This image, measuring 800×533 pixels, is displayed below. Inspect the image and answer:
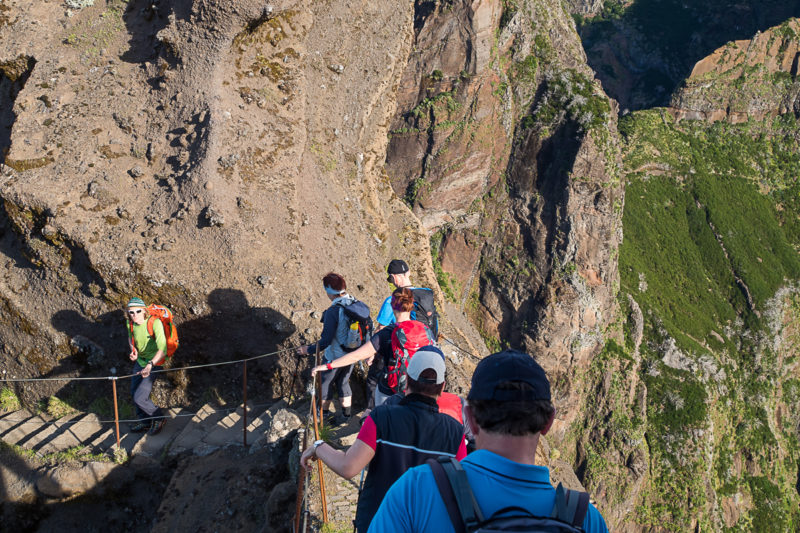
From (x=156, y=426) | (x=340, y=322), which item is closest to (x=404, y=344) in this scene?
(x=340, y=322)

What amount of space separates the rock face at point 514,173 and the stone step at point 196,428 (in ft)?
117

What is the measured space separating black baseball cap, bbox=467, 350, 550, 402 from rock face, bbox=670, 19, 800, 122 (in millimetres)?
84189

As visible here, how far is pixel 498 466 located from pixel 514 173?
45.2 meters

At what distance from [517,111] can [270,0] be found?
3892 cm

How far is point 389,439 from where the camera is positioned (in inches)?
118

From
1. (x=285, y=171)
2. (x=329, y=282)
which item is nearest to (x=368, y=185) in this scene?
(x=285, y=171)

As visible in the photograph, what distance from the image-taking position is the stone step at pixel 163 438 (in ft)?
22.2

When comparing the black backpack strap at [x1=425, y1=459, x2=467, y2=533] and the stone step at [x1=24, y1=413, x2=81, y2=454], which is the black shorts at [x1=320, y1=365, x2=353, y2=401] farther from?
the black backpack strap at [x1=425, y1=459, x2=467, y2=533]

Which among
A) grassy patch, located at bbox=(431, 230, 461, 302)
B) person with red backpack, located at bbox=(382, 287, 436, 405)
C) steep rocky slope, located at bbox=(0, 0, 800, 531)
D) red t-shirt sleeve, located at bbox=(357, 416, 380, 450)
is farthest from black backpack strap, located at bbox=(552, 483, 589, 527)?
grassy patch, located at bbox=(431, 230, 461, 302)

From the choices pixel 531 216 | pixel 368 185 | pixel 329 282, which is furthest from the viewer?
pixel 531 216

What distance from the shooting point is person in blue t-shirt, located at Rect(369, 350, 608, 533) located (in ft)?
5.80

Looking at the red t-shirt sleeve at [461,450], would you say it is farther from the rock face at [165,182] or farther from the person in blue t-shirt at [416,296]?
the rock face at [165,182]

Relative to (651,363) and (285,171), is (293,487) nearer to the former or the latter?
(285,171)

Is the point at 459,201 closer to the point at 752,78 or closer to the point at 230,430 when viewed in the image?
the point at 230,430
